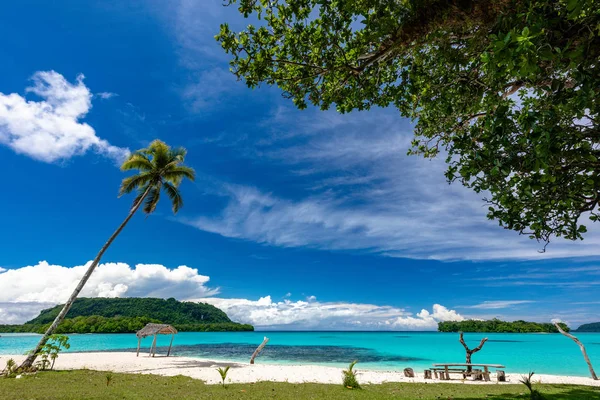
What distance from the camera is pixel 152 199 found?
24297 mm

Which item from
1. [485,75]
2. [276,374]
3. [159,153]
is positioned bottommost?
[276,374]

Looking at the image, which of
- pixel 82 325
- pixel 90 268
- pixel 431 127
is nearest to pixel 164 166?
pixel 90 268

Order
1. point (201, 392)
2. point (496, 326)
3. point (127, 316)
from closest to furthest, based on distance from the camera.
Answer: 1. point (201, 392)
2. point (127, 316)
3. point (496, 326)

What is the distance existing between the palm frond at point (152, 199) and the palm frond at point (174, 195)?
2.49 feet

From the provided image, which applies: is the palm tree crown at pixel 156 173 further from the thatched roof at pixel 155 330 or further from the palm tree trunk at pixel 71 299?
the thatched roof at pixel 155 330

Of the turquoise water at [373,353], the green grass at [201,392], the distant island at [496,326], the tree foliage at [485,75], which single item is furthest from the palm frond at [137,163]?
the distant island at [496,326]

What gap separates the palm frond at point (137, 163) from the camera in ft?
75.5

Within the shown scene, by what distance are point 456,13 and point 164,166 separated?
921 inches

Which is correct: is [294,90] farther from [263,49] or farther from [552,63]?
[552,63]

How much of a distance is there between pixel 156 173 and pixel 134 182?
5.46ft

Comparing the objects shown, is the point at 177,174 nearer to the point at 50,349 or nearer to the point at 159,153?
the point at 159,153

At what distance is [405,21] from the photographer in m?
5.21

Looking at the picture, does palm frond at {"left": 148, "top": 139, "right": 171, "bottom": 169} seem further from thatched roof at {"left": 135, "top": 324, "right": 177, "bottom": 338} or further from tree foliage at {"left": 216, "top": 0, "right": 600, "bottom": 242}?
tree foliage at {"left": 216, "top": 0, "right": 600, "bottom": 242}

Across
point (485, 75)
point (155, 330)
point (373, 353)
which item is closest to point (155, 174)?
point (155, 330)
